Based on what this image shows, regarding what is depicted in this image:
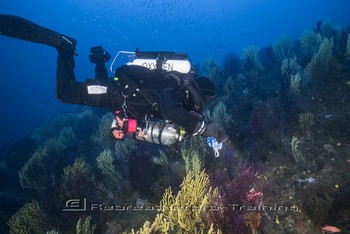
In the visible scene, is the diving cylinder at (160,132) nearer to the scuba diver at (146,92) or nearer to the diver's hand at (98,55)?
the scuba diver at (146,92)

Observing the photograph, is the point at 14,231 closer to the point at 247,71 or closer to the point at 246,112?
the point at 246,112

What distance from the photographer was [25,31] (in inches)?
211

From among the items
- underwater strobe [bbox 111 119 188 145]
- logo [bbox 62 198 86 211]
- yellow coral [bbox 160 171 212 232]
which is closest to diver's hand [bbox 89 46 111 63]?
underwater strobe [bbox 111 119 188 145]

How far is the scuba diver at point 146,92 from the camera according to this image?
4008 mm

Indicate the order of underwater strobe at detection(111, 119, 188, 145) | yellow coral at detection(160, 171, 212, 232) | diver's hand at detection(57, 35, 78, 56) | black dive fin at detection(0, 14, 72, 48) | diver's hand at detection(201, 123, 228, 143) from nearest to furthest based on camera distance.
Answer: yellow coral at detection(160, 171, 212, 232)
diver's hand at detection(201, 123, 228, 143)
underwater strobe at detection(111, 119, 188, 145)
black dive fin at detection(0, 14, 72, 48)
diver's hand at detection(57, 35, 78, 56)

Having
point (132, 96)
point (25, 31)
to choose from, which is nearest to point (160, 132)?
point (132, 96)

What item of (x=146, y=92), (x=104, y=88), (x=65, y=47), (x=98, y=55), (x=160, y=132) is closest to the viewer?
(x=160, y=132)

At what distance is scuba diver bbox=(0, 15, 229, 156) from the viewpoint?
13.1 feet

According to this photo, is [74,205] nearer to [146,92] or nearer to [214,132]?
[146,92]

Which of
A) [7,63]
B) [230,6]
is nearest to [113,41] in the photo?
[7,63]

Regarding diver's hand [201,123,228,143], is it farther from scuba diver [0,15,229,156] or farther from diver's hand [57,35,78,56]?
diver's hand [57,35,78,56]

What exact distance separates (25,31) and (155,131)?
362cm

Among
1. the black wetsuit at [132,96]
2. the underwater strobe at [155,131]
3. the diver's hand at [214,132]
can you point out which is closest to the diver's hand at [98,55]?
the black wetsuit at [132,96]

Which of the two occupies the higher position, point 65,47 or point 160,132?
point 65,47
